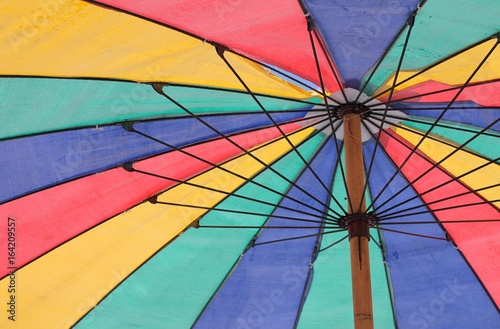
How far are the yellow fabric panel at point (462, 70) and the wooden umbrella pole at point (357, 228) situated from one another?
14.7 inches

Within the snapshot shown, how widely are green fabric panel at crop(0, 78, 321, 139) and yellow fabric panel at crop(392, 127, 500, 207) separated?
131cm

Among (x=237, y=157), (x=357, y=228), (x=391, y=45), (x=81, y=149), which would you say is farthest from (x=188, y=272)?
(x=391, y=45)

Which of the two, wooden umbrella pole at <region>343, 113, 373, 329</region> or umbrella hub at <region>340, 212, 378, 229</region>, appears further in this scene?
umbrella hub at <region>340, 212, 378, 229</region>

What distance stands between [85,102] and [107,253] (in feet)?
4.24

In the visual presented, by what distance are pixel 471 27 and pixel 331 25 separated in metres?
0.78

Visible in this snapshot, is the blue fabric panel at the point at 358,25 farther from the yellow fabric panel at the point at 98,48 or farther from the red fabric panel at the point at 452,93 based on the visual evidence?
the yellow fabric panel at the point at 98,48

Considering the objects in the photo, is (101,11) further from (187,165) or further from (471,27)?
(471,27)

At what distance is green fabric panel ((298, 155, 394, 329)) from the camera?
21.9ft

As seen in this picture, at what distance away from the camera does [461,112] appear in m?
5.79

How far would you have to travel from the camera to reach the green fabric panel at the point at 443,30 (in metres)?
4.63

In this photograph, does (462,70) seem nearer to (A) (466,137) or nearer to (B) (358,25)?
(A) (466,137)

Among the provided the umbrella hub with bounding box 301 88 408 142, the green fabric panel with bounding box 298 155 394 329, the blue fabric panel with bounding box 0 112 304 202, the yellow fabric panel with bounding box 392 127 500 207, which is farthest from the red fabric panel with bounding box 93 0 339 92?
the green fabric panel with bounding box 298 155 394 329

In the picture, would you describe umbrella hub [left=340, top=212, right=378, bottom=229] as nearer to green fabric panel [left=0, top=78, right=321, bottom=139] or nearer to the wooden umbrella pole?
the wooden umbrella pole

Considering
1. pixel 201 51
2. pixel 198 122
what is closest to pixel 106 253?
pixel 198 122
